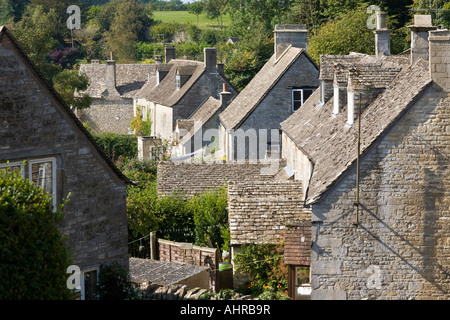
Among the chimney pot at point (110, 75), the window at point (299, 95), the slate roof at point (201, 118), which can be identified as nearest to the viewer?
the window at point (299, 95)

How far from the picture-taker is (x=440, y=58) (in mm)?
20297

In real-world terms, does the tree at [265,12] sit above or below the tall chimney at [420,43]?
above

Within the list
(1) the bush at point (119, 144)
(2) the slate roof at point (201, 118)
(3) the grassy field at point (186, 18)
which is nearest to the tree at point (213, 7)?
(3) the grassy field at point (186, 18)

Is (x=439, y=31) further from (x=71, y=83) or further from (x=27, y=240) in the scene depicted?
(x=71, y=83)

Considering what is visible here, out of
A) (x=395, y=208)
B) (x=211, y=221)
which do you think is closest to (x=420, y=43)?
(x=395, y=208)

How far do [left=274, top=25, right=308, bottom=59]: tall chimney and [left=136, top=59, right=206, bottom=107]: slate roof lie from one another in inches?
577

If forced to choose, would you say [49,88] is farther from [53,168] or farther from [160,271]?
[160,271]

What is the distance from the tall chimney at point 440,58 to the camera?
20.2 m

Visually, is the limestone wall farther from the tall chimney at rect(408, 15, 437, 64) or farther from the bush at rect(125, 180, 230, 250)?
the bush at rect(125, 180, 230, 250)

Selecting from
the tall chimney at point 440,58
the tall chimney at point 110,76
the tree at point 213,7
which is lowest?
the tall chimney at point 440,58

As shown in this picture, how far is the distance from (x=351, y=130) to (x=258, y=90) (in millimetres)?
16640

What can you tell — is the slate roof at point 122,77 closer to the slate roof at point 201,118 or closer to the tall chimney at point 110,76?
the tall chimney at point 110,76

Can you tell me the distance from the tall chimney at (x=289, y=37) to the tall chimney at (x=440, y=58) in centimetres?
1895
